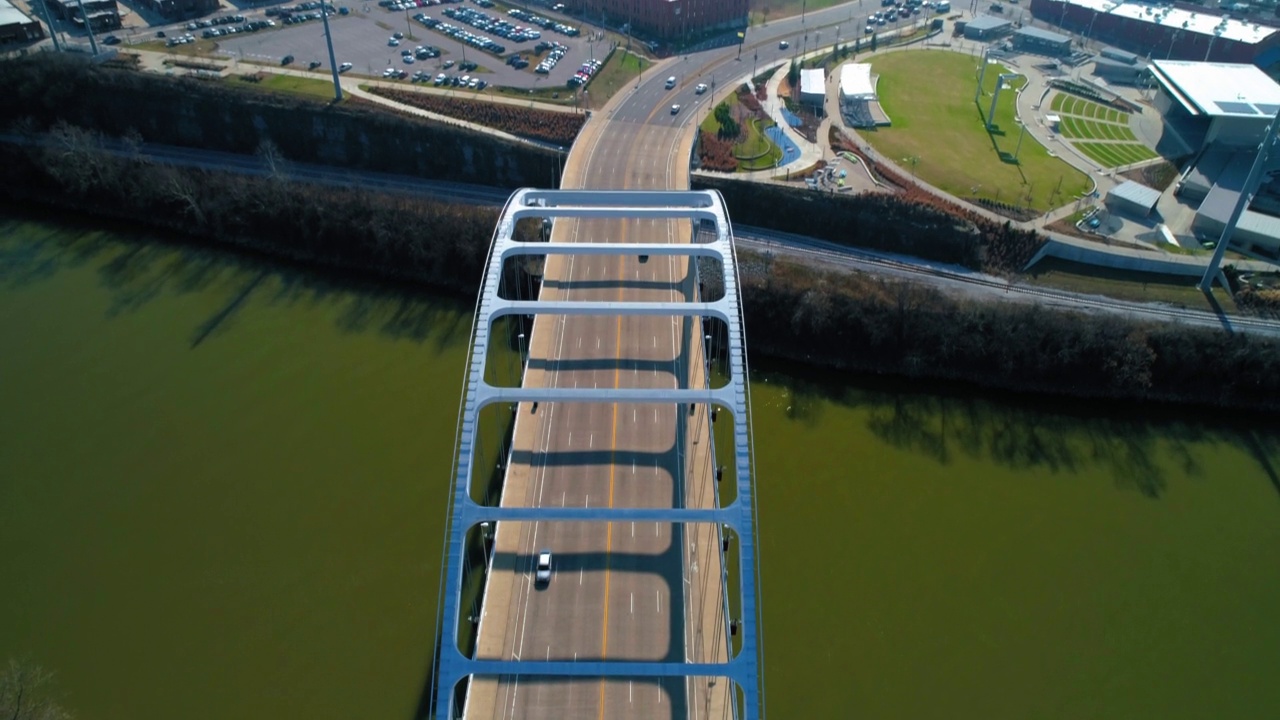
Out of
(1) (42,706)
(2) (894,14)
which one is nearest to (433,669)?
(1) (42,706)

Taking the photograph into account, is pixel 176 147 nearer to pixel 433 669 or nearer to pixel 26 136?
pixel 26 136

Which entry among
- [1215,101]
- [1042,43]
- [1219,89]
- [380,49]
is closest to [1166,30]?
[1042,43]

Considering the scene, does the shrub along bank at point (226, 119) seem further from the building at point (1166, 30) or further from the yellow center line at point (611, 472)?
the building at point (1166, 30)

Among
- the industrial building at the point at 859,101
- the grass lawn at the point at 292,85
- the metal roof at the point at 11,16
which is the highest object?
the metal roof at the point at 11,16

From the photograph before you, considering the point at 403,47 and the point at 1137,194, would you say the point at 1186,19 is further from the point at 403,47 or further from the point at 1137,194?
the point at 403,47

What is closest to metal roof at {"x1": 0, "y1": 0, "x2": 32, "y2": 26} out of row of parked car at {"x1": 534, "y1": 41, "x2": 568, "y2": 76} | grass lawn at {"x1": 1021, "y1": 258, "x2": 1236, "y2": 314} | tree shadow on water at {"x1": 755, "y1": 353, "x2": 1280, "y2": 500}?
row of parked car at {"x1": 534, "y1": 41, "x2": 568, "y2": 76}

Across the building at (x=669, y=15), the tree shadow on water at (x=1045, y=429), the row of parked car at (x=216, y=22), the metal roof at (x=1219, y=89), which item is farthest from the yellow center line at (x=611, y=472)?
the row of parked car at (x=216, y=22)

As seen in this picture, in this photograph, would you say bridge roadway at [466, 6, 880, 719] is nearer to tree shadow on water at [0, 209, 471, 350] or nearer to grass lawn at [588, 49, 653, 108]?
tree shadow on water at [0, 209, 471, 350]
